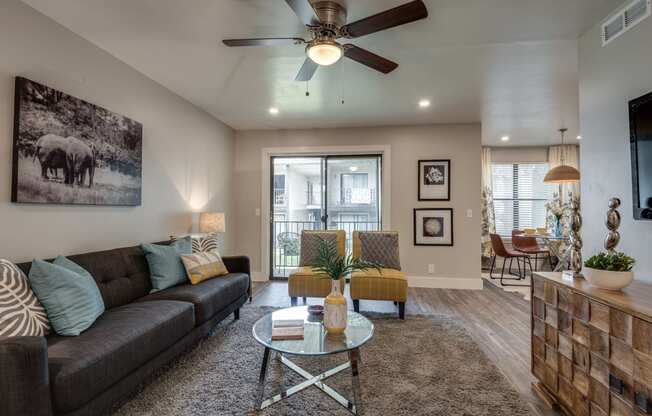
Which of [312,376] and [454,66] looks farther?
[454,66]

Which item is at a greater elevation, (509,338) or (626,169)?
(626,169)

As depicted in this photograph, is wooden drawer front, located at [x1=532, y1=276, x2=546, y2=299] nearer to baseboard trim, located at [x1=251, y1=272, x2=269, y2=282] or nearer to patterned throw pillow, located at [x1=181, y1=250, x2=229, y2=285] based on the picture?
patterned throw pillow, located at [x1=181, y1=250, x2=229, y2=285]

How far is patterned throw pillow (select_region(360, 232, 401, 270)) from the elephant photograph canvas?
8.62 ft

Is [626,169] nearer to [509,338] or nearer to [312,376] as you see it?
[509,338]

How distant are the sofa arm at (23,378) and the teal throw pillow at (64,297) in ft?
1.63

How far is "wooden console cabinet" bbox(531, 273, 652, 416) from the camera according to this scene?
1.31 metres

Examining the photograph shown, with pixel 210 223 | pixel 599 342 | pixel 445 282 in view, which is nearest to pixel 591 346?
pixel 599 342

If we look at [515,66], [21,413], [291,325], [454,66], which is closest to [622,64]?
[515,66]

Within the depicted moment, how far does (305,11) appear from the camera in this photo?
Result: 1.76 metres

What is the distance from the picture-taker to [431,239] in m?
4.80

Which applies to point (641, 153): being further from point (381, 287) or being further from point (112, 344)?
point (112, 344)

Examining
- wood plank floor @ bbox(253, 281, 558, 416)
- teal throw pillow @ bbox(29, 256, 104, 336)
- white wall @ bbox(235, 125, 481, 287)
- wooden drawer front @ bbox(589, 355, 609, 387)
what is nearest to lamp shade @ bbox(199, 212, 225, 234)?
wood plank floor @ bbox(253, 281, 558, 416)

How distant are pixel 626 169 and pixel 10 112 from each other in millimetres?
3869

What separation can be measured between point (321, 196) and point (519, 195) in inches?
167
